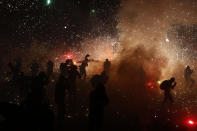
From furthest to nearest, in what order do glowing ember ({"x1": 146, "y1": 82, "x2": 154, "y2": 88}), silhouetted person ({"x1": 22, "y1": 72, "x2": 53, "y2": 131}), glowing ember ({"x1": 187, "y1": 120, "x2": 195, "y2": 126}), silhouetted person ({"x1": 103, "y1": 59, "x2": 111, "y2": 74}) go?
silhouetted person ({"x1": 103, "y1": 59, "x2": 111, "y2": 74}) < glowing ember ({"x1": 146, "y1": 82, "x2": 154, "y2": 88}) < glowing ember ({"x1": 187, "y1": 120, "x2": 195, "y2": 126}) < silhouetted person ({"x1": 22, "y1": 72, "x2": 53, "y2": 131})

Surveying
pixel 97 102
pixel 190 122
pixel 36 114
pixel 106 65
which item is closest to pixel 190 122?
pixel 190 122

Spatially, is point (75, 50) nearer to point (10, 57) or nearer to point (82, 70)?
point (10, 57)

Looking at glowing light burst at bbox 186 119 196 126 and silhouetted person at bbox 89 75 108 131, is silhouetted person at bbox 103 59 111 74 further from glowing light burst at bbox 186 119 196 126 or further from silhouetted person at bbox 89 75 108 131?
silhouetted person at bbox 89 75 108 131

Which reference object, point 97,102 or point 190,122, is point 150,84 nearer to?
point 190,122

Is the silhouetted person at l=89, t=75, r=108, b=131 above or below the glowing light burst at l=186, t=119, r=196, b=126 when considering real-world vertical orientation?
above

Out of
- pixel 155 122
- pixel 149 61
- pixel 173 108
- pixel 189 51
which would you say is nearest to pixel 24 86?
pixel 155 122

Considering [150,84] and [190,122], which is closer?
[190,122]

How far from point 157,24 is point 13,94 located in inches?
890

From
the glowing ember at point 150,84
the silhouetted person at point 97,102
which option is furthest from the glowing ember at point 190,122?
the glowing ember at point 150,84

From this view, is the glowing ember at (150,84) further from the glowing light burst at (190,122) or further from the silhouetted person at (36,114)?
the silhouetted person at (36,114)

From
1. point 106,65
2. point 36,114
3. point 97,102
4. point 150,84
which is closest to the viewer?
point 36,114

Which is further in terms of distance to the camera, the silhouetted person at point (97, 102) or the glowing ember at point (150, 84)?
the glowing ember at point (150, 84)

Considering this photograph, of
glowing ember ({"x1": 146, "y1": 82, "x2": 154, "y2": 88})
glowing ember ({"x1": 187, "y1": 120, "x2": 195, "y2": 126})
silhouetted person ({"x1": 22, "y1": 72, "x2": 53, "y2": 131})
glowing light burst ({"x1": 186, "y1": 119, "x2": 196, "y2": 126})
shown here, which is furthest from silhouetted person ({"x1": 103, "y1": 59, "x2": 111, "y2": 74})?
silhouetted person ({"x1": 22, "y1": 72, "x2": 53, "y2": 131})

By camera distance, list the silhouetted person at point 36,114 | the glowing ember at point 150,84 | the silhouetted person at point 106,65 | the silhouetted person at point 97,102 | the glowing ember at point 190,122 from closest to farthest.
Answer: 1. the silhouetted person at point 36,114
2. the silhouetted person at point 97,102
3. the glowing ember at point 190,122
4. the glowing ember at point 150,84
5. the silhouetted person at point 106,65
